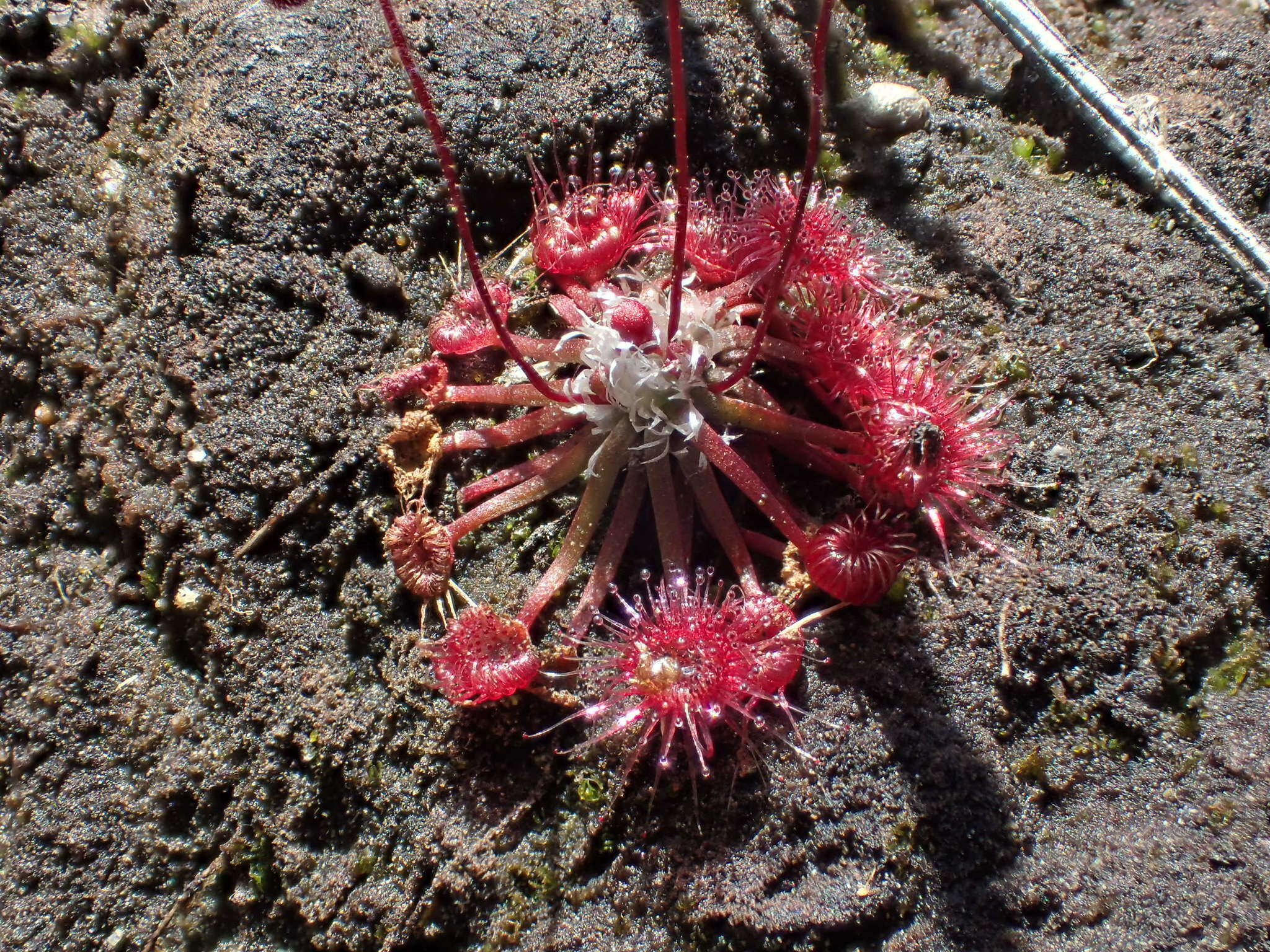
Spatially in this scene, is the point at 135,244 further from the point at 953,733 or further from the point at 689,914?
the point at 953,733

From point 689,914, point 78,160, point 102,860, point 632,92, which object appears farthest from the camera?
point 78,160

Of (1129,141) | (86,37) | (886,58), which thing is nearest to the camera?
(1129,141)

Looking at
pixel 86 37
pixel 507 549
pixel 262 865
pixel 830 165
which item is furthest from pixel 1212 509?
pixel 86 37

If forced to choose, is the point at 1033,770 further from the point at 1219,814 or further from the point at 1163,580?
the point at 1163,580

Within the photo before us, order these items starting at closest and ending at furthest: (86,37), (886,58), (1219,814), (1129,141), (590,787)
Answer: (1219,814), (590,787), (1129,141), (86,37), (886,58)

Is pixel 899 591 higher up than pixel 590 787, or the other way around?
pixel 899 591

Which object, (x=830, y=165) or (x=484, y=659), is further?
(x=830, y=165)

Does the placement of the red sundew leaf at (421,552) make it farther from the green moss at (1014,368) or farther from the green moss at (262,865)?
the green moss at (1014,368)

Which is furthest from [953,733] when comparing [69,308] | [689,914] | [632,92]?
[69,308]
